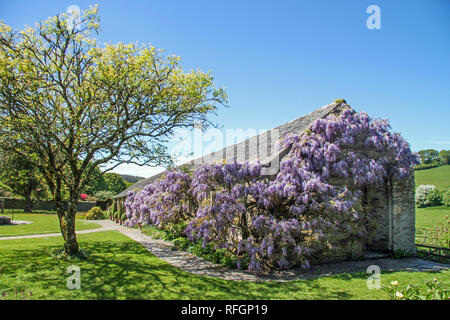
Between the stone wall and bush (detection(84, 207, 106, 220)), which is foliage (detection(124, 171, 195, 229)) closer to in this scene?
the stone wall

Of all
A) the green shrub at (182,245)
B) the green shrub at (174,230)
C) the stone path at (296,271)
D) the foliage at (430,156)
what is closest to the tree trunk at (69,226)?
the stone path at (296,271)

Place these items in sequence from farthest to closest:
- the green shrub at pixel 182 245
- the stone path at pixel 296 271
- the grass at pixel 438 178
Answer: the grass at pixel 438 178 → the green shrub at pixel 182 245 → the stone path at pixel 296 271

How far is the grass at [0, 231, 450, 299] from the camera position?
629 centimetres

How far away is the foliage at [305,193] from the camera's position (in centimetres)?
877

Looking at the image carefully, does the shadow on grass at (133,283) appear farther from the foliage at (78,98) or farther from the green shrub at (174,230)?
the green shrub at (174,230)

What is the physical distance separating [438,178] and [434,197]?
12.6 m

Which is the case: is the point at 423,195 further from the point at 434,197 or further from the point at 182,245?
the point at 182,245

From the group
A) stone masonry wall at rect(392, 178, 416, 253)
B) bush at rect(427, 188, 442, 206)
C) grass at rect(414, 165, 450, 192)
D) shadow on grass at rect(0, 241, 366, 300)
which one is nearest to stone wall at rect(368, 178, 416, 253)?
stone masonry wall at rect(392, 178, 416, 253)

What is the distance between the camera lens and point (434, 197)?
3178 cm

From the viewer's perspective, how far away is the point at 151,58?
34.5 feet

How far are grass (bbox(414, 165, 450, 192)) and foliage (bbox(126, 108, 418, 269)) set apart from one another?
29.8m

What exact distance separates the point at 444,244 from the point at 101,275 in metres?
13.9

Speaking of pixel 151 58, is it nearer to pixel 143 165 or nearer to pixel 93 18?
pixel 93 18

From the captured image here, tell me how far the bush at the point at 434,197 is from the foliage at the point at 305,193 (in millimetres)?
26612
